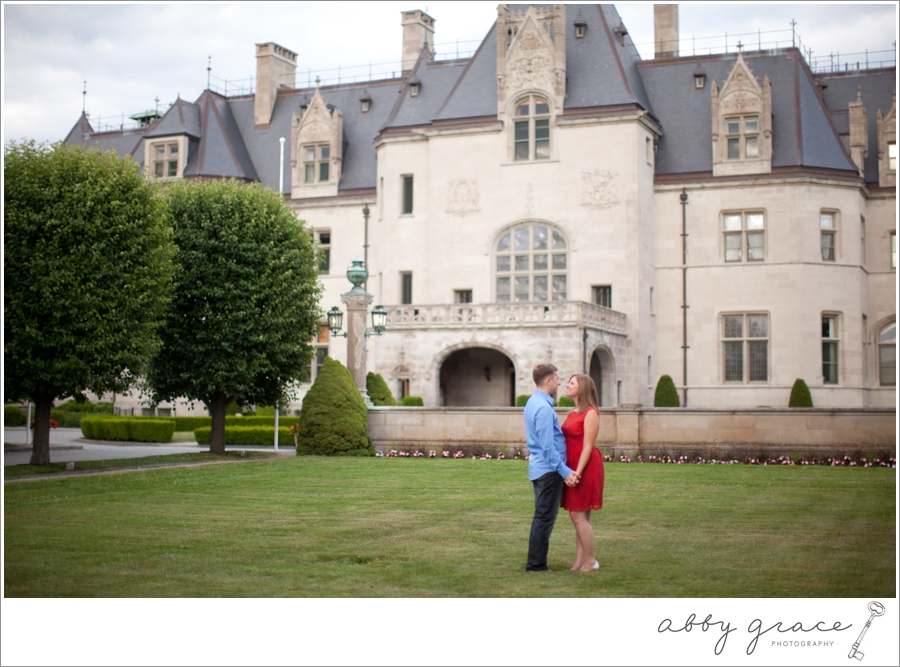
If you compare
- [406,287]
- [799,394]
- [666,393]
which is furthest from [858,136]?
[406,287]

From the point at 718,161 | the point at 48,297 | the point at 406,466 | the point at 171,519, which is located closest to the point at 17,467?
the point at 48,297

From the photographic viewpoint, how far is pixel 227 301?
88.3 feet

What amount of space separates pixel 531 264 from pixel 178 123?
1987 cm

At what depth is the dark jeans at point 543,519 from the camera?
963 centimetres

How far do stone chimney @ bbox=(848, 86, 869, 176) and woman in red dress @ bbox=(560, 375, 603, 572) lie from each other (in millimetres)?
34657

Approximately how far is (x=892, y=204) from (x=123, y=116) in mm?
41087

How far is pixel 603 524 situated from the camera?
12.8m

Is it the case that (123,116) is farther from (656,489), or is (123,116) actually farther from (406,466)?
(656,489)

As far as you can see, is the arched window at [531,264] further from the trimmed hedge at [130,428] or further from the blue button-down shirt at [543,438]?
the blue button-down shirt at [543,438]

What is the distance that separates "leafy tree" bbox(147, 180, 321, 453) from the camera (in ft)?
88.2

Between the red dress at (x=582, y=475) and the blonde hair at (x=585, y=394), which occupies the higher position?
the blonde hair at (x=585, y=394)

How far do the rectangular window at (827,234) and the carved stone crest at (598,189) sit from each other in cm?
834

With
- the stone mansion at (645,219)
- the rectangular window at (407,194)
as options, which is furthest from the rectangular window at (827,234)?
the rectangular window at (407,194)

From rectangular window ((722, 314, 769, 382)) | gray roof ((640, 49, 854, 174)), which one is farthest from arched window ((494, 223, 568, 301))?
rectangular window ((722, 314, 769, 382))
